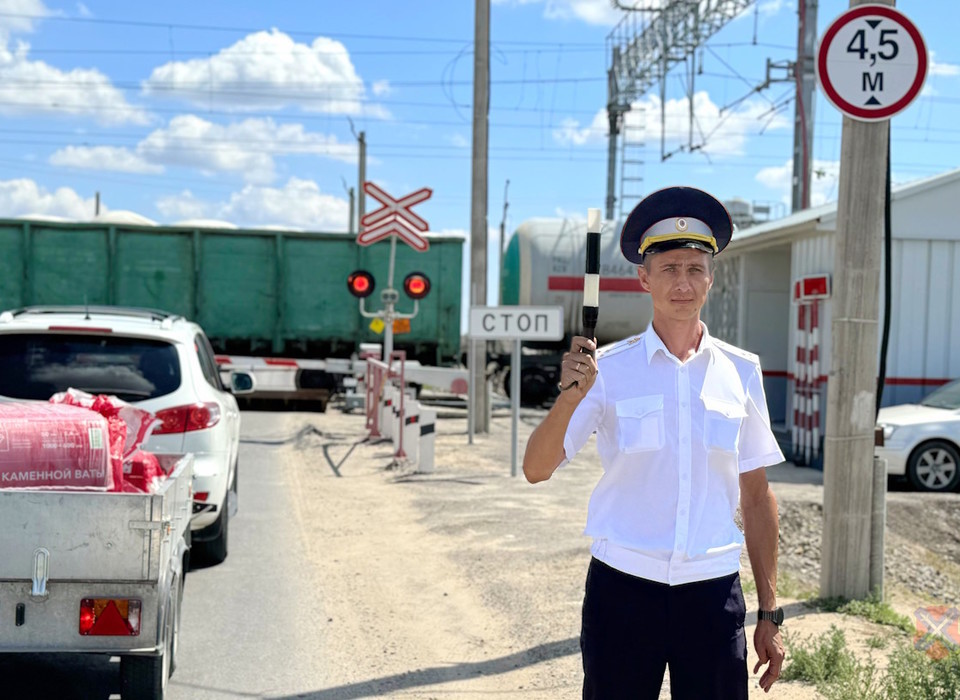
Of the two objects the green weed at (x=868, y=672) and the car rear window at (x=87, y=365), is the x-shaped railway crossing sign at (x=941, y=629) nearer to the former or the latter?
the green weed at (x=868, y=672)

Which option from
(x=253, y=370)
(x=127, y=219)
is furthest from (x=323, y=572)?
(x=127, y=219)

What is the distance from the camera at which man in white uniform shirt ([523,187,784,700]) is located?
2.78 m

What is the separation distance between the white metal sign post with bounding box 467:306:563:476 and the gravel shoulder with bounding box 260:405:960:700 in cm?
120

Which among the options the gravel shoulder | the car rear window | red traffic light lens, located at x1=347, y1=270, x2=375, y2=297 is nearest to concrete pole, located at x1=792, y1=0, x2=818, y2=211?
red traffic light lens, located at x1=347, y1=270, x2=375, y2=297

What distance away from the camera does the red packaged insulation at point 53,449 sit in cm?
458

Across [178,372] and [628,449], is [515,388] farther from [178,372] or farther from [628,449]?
[628,449]

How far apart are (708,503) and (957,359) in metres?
12.8

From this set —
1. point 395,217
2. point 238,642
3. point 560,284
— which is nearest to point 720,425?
point 238,642

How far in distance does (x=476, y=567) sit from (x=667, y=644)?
5143 millimetres

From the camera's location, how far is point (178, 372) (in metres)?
6.95

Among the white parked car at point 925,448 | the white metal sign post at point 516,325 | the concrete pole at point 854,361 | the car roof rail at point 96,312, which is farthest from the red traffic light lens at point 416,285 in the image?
the concrete pole at point 854,361

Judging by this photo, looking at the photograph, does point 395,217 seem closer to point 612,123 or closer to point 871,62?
point 871,62

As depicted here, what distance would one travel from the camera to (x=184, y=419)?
6.83 meters

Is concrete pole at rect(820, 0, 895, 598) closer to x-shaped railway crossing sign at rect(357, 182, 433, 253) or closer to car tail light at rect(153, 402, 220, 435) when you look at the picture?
car tail light at rect(153, 402, 220, 435)
